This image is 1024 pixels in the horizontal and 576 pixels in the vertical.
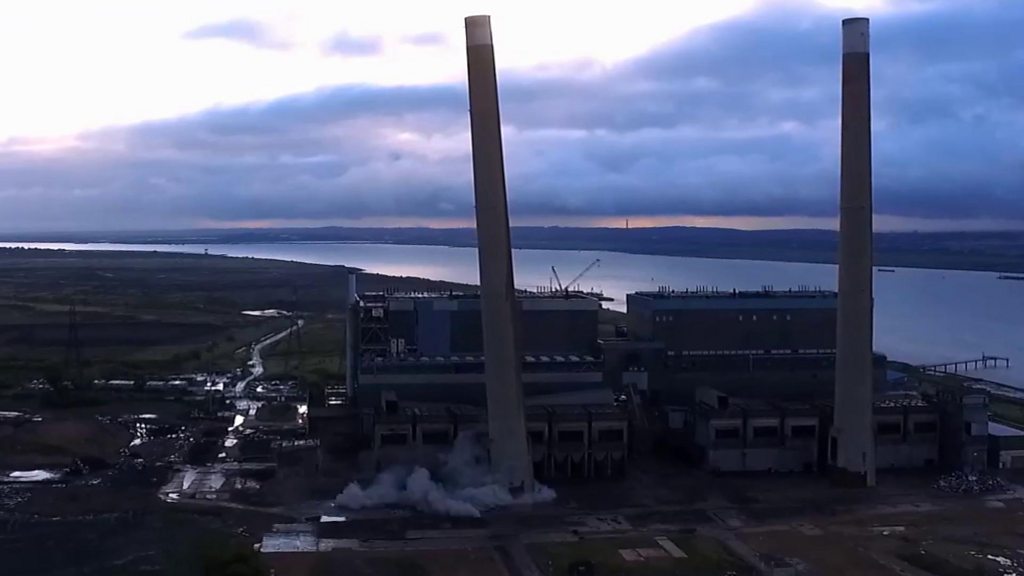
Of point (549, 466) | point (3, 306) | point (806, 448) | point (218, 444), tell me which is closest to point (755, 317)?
point (806, 448)

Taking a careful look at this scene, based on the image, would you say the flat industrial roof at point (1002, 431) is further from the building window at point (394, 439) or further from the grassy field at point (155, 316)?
the grassy field at point (155, 316)

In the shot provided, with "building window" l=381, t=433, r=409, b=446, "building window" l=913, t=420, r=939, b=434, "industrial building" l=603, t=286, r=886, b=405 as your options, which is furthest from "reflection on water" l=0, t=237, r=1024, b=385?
"building window" l=381, t=433, r=409, b=446

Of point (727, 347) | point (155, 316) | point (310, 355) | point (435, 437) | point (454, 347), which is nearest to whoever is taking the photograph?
point (435, 437)

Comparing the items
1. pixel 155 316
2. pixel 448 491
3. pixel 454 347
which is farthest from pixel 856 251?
pixel 155 316

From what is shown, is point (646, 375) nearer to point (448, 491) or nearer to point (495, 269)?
point (495, 269)

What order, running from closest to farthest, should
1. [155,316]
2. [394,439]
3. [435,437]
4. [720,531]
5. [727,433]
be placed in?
1. [720,531]
2. [394,439]
3. [435,437]
4. [727,433]
5. [155,316]

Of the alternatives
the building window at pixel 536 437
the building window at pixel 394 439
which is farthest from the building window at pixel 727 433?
the building window at pixel 394 439

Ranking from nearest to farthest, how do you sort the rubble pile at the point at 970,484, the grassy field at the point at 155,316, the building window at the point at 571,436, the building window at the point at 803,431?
the rubble pile at the point at 970,484 → the building window at the point at 571,436 → the building window at the point at 803,431 → the grassy field at the point at 155,316
